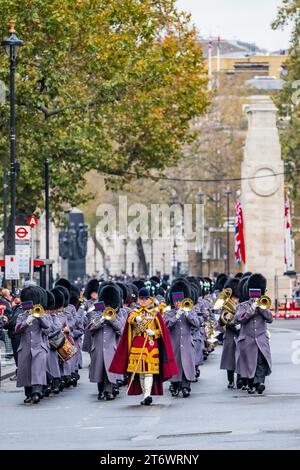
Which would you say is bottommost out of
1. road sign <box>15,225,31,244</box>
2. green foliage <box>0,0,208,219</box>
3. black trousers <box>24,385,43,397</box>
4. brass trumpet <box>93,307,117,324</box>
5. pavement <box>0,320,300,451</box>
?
pavement <box>0,320,300,451</box>

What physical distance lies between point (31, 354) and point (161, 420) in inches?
184

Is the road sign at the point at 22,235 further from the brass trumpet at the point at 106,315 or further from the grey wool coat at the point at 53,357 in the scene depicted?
the brass trumpet at the point at 106,315

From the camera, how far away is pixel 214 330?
33625 mm

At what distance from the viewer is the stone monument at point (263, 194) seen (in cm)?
6869

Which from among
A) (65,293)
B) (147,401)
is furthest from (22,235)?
(147,401)

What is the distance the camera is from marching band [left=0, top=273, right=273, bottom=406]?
2369cm

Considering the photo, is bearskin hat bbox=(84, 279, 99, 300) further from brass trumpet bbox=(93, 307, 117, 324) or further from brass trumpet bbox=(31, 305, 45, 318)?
brass trumpet bbox=(31, 305, 45, 318)

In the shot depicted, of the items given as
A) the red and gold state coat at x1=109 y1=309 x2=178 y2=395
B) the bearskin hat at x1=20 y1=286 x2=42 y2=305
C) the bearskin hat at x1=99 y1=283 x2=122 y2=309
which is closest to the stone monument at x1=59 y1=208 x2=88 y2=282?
the bearskin hat at x1=99 y1=283 x2=122 y2=309

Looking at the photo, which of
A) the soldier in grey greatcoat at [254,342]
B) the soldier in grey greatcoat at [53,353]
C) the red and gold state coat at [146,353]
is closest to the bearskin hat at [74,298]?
the soldier in grey greatcoat at [53,353]

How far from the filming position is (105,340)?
1000 inches

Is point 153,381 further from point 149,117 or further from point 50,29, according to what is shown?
point 149,117

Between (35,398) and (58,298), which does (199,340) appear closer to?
(58,298)

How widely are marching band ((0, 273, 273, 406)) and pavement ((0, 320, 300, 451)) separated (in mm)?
309
